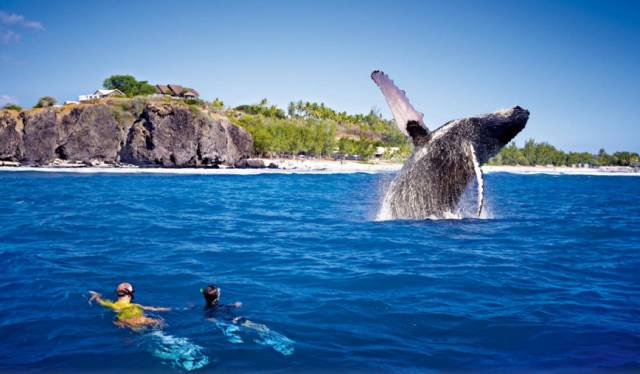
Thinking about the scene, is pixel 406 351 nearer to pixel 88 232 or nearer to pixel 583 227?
pixel 88 232

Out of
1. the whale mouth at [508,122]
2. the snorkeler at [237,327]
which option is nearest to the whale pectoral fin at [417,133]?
the whale mouth at [508,122]

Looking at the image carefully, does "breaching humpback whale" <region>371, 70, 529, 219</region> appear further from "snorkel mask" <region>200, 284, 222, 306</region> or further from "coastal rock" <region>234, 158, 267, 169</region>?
"coastal rock" <region>234, 158, 267, 169</region>

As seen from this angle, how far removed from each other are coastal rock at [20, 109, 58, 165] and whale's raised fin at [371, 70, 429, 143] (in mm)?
77305

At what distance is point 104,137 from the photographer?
7981cm

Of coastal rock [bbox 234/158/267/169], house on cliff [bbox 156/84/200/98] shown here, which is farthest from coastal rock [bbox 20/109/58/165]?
house on cliff [bbox 156/84/200/98]

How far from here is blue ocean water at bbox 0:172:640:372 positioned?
600 cm

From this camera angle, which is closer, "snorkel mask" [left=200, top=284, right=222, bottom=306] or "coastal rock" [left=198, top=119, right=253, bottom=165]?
"snorkel mask" [left=200, top=284, right=222, bottom=306]

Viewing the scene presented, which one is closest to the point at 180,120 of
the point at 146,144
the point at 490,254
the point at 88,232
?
the point at 146,144

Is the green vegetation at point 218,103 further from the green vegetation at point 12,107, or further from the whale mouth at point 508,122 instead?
the whale mouth at point 508,122

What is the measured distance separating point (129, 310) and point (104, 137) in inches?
3115

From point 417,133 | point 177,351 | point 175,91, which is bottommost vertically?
point 177,351

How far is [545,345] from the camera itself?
6.32 m

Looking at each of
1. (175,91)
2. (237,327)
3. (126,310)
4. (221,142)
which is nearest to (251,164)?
(221,142)

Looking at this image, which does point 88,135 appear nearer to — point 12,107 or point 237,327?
point 12,107
